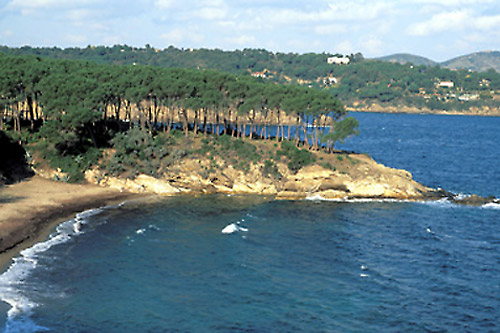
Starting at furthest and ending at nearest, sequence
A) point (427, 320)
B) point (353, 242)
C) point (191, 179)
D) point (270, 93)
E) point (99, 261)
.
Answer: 1. point (270, 93)
2. point (191, 179)
3. point (353, 242)
4. point (99, 261)
5. point (427, 320)

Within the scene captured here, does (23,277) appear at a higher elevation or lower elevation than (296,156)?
lower

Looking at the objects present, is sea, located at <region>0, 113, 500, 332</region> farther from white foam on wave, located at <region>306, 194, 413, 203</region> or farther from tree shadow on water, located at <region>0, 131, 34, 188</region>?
tree shadow on water, located at <region>0, 131, 34, 188</region>

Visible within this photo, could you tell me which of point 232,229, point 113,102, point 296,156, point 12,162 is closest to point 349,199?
point 296,156

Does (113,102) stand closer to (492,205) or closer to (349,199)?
(349,199)

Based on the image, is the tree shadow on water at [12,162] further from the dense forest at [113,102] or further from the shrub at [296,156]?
the shrub at [296,156]

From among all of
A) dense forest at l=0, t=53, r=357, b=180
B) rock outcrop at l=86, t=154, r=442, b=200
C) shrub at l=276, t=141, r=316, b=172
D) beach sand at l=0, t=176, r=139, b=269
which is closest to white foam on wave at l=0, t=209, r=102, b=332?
beach sand at l=0, t=176, r=139, b=269

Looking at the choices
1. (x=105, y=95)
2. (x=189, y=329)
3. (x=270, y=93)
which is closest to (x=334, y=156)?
(x=270, y=93)

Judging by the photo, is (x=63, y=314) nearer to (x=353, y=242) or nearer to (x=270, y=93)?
(x=353, y=242)
